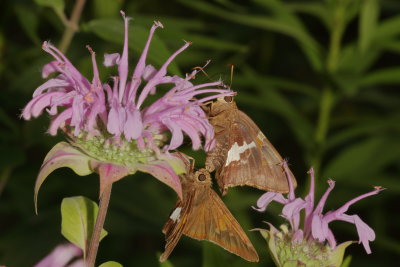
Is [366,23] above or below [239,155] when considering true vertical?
above

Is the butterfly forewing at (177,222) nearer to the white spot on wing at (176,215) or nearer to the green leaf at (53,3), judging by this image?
the white spot on wing at (176,215)

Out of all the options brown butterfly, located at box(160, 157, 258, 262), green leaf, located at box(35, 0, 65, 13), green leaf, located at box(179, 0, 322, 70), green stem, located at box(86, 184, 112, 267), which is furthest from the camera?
green leaf, located at box(179, 0, 322, 70)

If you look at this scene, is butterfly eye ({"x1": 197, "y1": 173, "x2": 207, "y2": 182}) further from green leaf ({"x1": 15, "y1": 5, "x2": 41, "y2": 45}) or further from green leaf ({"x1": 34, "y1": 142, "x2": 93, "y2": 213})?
green leaf ({"x1": 15, "y1": 5, "x2": 41, "y2": 45})

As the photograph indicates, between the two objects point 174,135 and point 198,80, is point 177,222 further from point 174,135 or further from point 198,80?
point 198,80

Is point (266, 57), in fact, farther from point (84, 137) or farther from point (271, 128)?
point (84, 137)

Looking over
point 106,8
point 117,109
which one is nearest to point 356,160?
point 106,8

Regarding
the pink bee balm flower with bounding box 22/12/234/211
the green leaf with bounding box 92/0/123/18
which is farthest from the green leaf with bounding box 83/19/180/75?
the green leaf with bounding box 92/0/123/18
